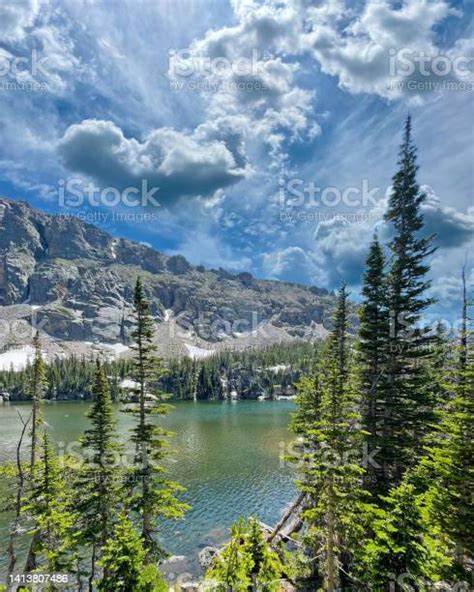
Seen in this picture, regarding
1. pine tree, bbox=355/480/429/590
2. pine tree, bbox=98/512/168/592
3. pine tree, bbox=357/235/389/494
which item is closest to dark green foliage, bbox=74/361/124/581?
pine tree, bbox=98/512/168/592

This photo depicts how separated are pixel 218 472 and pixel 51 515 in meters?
33.9

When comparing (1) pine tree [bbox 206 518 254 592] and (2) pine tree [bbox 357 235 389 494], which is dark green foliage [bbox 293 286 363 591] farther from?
(1) pine tree [bbox 206 518 254 592]

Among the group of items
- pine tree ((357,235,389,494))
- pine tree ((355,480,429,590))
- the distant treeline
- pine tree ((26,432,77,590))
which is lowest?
the distant treeline

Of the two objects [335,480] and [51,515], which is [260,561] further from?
[51,515]

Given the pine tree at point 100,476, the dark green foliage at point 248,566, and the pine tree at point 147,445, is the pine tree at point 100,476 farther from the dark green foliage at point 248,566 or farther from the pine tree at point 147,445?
the dark green foliage at point 248,566

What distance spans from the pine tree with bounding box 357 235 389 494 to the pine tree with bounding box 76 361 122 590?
44.0ft

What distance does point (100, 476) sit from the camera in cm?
1858

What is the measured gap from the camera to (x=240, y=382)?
178 meters

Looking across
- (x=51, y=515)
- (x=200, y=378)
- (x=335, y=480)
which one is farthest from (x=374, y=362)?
(x=200, y=378)

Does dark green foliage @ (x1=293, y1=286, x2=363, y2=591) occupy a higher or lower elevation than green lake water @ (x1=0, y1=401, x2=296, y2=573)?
higher

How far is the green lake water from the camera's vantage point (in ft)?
103

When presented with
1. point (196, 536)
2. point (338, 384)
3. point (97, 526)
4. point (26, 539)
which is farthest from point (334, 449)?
point (26, 539)

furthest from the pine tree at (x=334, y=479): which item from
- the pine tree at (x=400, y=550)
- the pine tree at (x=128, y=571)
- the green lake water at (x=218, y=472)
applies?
the green lake water at (x=218, y=472)

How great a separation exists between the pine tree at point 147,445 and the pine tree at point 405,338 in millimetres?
11583
